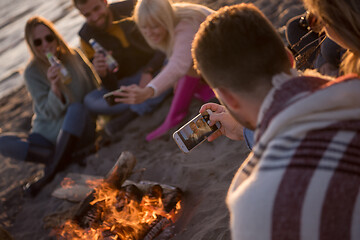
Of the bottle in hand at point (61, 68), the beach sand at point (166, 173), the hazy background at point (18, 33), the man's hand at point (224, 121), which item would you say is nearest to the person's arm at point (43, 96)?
the bottle in hand at point (61, 68)

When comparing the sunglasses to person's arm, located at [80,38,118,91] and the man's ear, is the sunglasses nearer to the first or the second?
person's arm, located at [80,38,118,91]

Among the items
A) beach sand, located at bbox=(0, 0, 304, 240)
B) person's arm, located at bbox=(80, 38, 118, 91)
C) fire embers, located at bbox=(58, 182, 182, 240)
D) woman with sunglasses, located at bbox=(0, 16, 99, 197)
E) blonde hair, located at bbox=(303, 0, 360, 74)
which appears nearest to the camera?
blonde hair, located at bbox=(303, 0, 360, 74)

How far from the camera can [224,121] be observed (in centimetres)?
250

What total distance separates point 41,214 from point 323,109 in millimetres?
4068

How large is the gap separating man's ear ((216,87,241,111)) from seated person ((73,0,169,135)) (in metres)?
3.72

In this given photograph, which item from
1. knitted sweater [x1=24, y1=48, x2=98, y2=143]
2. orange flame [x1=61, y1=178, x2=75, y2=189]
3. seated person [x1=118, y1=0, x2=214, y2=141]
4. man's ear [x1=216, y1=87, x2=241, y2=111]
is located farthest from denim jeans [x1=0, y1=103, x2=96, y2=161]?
man's ear [x1=216, y1=87, x2=241, y2=111]

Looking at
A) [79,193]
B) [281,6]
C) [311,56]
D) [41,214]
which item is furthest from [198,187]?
[281,6]

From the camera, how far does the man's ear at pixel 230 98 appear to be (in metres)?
1.39

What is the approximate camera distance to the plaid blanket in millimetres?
1103

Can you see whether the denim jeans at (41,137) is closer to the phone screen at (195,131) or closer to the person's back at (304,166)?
the phone screen at (195,131)

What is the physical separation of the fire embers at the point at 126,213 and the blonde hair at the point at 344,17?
6.71 ft

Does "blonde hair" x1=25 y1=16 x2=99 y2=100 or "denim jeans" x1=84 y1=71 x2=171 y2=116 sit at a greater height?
"blonde hair" x1=25 y1=16 x2=99 y2=100

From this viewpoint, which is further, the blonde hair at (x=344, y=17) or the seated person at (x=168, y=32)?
the seated person at (x=168, y=32)

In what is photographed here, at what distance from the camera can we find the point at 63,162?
504cm
